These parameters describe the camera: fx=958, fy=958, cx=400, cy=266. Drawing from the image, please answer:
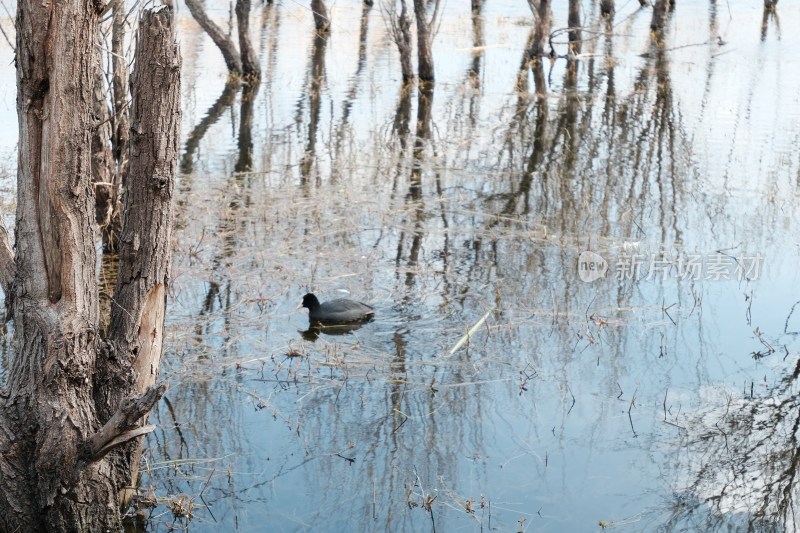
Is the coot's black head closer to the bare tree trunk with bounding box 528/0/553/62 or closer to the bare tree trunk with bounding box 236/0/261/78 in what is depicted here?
the bare tree trunk with bounding box 236/0/261/78

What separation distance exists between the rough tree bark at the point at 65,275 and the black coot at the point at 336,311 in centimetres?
246

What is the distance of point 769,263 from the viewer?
314 inches

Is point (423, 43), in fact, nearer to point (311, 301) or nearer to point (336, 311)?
point (311, 301)

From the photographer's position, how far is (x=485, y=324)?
6875 mm

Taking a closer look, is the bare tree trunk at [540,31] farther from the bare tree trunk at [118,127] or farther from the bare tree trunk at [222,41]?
the bare tree trunk at [118,127]

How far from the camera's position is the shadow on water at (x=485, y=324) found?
5004 millimetres

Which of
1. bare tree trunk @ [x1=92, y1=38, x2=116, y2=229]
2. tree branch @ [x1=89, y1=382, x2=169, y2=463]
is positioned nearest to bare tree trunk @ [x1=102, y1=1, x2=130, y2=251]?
bare tree trunk @ [x1=92, y1=38, x2=116, y2=229]

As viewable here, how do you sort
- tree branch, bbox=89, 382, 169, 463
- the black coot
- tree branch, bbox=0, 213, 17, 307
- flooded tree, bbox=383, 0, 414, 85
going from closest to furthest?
1. tree branch, bbox=89, 382, 169, 463
2. tree branch, bbox=0, 213, 17, 307
3. the black coot
4. flooded tree, bbox=383, 0, 414, 85

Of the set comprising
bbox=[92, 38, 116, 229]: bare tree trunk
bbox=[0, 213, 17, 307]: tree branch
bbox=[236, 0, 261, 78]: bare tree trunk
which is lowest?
bbox=[0, 213, 17, 307]: tree branch

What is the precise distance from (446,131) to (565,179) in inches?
105

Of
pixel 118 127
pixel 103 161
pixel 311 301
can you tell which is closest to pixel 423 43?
pixel 118 127

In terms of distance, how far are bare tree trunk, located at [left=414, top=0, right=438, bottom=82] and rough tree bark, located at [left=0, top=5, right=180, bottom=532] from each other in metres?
11.1

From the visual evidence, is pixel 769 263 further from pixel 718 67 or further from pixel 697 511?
pixel 718 67

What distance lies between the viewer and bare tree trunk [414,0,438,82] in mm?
15000
